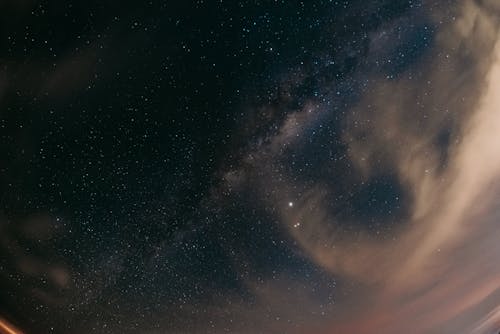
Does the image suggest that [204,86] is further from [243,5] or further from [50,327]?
[50,327]

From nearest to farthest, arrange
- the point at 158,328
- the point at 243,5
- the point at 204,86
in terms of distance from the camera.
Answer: the point at 243,5
the point at 204,86
the point at 158,328

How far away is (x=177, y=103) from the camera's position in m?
3.75

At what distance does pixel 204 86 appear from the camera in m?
3.70

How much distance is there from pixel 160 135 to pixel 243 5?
1.74 metres

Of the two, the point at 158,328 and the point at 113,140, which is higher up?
the point at 113,140

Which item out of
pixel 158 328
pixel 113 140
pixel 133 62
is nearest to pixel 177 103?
pixel 133 62

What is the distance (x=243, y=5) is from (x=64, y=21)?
1.63 metres

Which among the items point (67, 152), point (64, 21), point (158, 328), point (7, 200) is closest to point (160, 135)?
point (67, 152)

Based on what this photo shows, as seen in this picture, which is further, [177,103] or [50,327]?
[50,327]

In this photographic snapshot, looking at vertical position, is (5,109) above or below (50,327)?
above

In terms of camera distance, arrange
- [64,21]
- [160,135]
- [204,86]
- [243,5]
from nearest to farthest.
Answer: [64,21] → [243,5] → [204,86] → [160,135]

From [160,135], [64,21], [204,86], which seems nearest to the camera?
[64,21]

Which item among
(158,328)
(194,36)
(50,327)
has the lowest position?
(158,328)

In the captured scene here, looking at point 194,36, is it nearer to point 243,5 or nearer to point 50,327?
point 243,5
